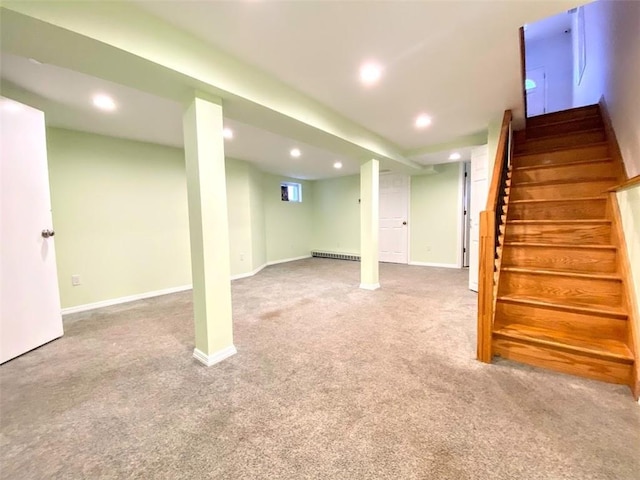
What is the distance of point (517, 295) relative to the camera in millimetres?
2129

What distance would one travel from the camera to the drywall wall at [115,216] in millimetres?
3051

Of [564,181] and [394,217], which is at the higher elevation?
[564,181]

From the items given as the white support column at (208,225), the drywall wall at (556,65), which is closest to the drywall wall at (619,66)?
the drywall wall at (556,65)

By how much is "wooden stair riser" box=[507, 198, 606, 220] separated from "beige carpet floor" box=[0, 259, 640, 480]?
50.4 inches

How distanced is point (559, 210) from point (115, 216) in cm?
503

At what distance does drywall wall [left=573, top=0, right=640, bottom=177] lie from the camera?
1.99 m

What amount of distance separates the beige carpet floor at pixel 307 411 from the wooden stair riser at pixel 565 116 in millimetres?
3063

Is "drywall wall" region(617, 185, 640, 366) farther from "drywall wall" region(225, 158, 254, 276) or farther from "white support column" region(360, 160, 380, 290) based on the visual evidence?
"drywall wall" region(225, 158, 254, 276)

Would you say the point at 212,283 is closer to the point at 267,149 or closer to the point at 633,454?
the point at 633,454

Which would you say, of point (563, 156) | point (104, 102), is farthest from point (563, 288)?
point (104, 102)

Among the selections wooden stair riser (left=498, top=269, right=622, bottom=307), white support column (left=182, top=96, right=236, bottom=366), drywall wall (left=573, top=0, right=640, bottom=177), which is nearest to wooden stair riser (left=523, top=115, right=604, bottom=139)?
drywall wall (left=573, top=0, right=640, bottom=177)

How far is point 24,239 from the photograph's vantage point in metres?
2.14

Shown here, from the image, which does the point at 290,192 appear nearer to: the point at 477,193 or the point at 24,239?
the point at 477,193

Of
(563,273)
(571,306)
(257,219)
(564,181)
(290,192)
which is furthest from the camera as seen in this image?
(290,192)
